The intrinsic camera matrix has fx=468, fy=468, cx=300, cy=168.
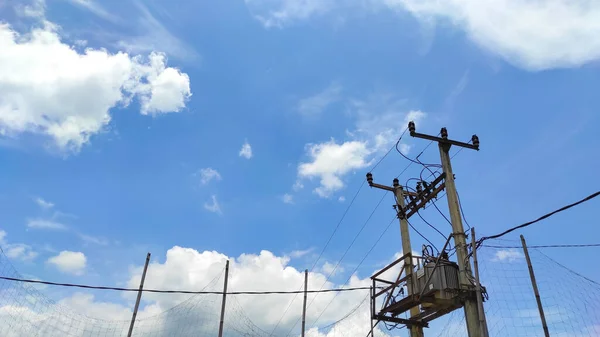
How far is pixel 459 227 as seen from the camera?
14.8 meters

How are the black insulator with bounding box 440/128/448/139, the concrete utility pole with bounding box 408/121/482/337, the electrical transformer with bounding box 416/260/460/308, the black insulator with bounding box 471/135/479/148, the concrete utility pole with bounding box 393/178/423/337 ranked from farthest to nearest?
1. the concrete utility pole with bounding box 393/178/423/337
2. the black insulator with bounding box 471/135/479/148
3. the black insulator with bounding box 440/128/448/139
4. the electrical transformer with bounding box 416/260/460/308
5. the concrete utility pole with bounding box 408/121/482/337

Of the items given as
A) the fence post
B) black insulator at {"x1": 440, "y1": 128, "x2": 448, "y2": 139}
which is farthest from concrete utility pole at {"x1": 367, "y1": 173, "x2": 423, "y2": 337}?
black insulator at {"x1": 440, "y1": 128, "x2": 448, "y2": 139}

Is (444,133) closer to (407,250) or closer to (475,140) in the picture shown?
(475,140)

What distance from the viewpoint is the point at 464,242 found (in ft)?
47.8

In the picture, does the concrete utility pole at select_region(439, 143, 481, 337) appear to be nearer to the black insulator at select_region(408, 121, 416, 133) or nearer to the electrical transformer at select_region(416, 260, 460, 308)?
the electrical transformer at select_region(416, 260, 460, 308)

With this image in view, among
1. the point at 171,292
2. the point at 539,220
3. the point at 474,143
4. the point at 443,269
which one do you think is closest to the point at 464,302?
the point at 443,269

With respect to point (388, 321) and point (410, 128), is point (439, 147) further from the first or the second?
point (388, 321)

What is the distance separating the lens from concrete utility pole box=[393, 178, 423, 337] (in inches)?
663

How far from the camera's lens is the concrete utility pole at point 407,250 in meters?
16.8

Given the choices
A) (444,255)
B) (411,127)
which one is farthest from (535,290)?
(411,127)

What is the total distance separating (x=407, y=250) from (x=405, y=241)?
17.3 inches

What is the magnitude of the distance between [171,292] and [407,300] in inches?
502

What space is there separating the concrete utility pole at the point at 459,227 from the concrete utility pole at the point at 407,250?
2.28 meters

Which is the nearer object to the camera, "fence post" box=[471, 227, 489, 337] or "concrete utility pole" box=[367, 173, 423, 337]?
"fence post" box=[471, 227, 489, 337]
